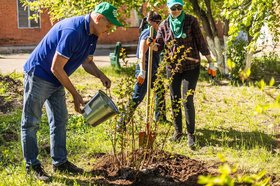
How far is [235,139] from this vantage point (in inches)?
249

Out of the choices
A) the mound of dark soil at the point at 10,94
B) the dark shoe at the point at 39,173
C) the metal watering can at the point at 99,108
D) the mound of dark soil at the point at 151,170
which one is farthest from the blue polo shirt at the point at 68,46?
the mound of dark soil at the point at 10,94

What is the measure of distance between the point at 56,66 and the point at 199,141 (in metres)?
2.62

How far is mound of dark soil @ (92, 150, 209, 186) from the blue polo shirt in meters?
1.01

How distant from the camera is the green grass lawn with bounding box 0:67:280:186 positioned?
4969mm

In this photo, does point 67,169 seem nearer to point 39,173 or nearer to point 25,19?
point 39,173

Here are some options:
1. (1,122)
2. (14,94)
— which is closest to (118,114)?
(1,122)

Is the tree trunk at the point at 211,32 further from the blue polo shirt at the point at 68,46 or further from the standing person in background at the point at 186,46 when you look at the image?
the blue polo shirt at the point at 68,46

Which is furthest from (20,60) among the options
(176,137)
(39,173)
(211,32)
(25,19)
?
(39,173)

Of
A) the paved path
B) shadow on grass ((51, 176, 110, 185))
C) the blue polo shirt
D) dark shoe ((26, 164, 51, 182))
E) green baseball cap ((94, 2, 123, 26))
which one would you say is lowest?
shadow on grass ((51, 176, 110, 185))

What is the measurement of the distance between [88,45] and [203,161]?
1.84m

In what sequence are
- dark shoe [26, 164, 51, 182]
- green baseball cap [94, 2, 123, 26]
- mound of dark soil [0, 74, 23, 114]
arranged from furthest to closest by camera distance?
mound of dark soil [0, 74, 23, 114] < dark shoe [26, 164, 51, 182] < green baseball cap [94, 2, 123, 26]

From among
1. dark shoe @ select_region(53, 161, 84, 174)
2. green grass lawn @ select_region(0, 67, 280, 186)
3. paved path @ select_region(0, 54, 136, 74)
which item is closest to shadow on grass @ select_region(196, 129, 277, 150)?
green grass lawn @ select_region(0, 67, 280, 186)

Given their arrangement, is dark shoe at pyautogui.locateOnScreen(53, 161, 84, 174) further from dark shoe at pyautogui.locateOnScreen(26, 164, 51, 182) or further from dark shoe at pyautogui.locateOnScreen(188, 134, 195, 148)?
dark shoe at pyautogui.locateOnScreen(188, 134, 195, 148)

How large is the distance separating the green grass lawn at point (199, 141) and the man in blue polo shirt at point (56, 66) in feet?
1.34
